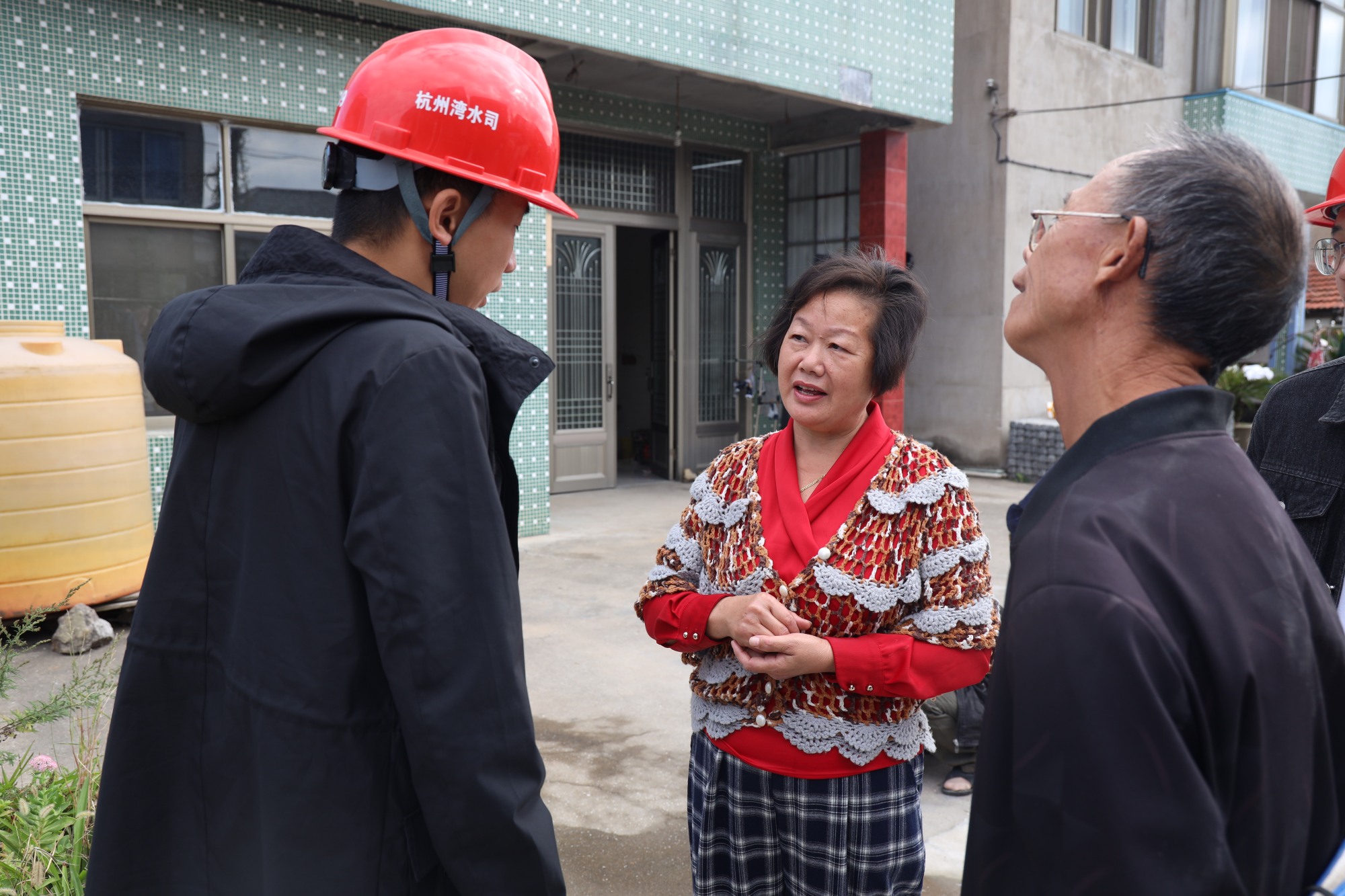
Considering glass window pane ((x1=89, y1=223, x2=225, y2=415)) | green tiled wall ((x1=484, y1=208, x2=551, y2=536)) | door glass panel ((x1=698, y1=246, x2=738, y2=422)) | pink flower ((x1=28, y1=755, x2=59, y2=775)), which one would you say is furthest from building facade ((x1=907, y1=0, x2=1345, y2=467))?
pink flower ((x1=28, y1=755, x2=59, y2=775))

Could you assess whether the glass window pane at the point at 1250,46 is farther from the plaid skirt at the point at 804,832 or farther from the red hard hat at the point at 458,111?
the red hard hat at the point at 458,111

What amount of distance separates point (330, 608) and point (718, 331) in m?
9.88

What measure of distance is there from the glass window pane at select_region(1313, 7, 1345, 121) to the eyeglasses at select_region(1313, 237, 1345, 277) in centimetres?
1509

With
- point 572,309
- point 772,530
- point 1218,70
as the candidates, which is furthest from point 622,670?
point 1218,70

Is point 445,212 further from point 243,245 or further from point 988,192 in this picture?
point 988,192

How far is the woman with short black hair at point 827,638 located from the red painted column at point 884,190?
26.4 ft

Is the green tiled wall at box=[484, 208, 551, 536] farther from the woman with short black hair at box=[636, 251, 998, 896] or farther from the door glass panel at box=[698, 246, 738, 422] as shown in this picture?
the woman with short black hair at box=[636, 251, 998, 896]

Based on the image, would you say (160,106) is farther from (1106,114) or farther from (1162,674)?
(1106,114)

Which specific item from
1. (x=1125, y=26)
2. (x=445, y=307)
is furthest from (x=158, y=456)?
(x=1125, y=26)

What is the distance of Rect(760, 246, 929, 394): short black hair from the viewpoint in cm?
226

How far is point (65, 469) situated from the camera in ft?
15.9

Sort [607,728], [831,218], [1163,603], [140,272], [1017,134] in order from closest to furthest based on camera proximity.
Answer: [1163,603] < [607,728] < [140,272] < [831,218] < [1017,134]

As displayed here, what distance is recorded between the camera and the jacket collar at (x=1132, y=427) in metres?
1.06

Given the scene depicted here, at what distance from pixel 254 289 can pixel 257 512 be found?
29 cm
